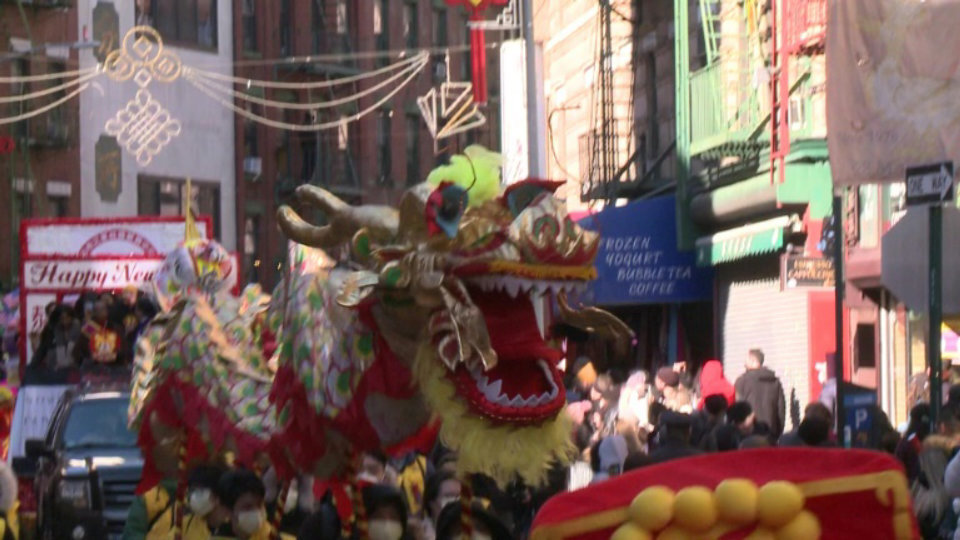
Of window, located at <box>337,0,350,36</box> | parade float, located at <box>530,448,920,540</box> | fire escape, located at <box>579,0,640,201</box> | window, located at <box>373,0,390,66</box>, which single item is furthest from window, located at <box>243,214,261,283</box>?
parade float, located at <box>530,448,920,540</box>

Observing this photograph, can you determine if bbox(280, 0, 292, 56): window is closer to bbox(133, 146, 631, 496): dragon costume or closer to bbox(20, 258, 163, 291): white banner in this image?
bbox(20, 258, 163, 291): white banner

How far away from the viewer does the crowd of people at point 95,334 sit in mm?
18797

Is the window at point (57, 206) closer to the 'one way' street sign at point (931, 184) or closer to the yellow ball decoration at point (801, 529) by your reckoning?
the 'one way' street sign at point (931, 184)

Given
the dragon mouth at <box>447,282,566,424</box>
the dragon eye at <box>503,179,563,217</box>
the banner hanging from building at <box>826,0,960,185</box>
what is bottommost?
the dragon mouth at <box>447,282,566,424</box>

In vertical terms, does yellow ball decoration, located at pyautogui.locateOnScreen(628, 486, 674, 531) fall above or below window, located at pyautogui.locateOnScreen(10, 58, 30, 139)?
below

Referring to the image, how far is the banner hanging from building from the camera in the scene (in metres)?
11.0

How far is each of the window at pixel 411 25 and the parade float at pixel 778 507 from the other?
46.9 meters

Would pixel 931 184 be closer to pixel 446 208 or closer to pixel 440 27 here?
pixel 446 208

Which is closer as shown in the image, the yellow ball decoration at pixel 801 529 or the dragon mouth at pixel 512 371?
the yellow ball decoration at pixel 801 529

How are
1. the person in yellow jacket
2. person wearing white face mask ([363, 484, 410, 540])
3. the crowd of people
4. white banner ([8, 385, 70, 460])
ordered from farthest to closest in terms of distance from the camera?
the crowd of people < white banner ([8, 385, 70, 460]) < the person in yellow jacket < person wearing white face mask ([363, 484, 410, 540])

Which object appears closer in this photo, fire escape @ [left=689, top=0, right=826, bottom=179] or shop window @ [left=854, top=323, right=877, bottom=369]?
fire escape @ [left=689, top=0, right=826, bottom=179]

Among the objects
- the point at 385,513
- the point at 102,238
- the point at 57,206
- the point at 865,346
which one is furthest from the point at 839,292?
the point at 57,206

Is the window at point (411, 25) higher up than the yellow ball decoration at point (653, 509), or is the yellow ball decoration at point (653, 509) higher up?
the window at point (411, 25)

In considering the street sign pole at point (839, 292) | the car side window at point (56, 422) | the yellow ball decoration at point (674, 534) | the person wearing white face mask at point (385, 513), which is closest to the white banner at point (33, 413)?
the car side window at point (56, 422)
